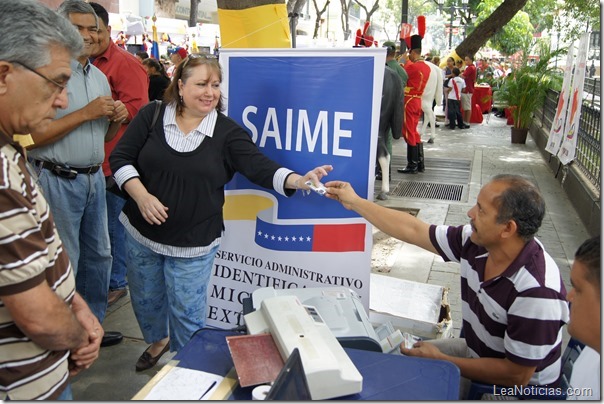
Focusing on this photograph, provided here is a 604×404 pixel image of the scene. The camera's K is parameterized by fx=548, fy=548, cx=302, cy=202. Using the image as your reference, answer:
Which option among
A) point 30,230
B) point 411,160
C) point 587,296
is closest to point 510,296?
point 587,296

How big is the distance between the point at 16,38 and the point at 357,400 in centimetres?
125

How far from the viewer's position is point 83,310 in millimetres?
1618

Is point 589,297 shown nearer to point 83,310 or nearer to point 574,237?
point 83,310

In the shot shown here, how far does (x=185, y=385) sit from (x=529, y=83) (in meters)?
10.7

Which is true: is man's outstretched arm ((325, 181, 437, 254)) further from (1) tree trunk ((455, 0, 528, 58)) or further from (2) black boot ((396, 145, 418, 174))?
(1) tree trunk ((455, 0, 528, 58))

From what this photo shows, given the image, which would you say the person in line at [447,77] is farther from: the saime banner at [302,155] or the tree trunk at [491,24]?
the saime banner at [302,155]

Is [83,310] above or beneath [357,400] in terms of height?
above

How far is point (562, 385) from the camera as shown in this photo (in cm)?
213

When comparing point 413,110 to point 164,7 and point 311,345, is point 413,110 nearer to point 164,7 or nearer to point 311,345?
point 311,345

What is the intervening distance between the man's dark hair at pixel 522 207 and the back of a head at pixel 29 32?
1539mm

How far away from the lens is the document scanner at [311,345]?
4.69 ft

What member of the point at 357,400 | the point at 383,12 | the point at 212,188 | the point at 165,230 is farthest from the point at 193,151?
the point at 383,12

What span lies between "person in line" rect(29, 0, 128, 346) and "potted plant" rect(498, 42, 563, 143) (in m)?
9.60

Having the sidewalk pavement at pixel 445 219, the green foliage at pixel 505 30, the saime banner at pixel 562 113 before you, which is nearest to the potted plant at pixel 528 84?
the sidewalk pavement at pixel 445 219
